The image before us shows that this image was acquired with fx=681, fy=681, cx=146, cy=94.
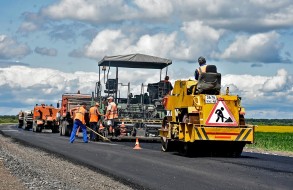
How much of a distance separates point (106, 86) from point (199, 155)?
10311mm

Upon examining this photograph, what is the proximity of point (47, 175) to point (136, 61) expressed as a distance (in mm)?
15374

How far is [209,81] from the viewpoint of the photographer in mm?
19094

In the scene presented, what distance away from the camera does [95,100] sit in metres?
31.6

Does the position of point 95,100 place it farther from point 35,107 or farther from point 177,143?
point 35,107

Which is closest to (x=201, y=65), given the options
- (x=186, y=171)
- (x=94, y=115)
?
(x=186, y=171)

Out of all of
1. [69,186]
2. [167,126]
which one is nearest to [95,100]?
[167,126]

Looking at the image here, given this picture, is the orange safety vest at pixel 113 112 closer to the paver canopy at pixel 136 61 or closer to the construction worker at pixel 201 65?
the paver canopy at pixel 136 61

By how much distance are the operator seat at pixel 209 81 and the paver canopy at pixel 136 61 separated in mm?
9812

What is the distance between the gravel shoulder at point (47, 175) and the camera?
1202 centimetres

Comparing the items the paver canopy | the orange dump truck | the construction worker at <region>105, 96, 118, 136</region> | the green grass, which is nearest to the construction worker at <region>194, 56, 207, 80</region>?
the green grass

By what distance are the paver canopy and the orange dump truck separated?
685 inches

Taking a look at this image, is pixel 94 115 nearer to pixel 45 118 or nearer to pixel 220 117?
pixel 220 117

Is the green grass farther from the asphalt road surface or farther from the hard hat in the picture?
the asphalt road surface

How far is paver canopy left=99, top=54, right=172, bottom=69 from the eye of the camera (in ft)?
94.3
